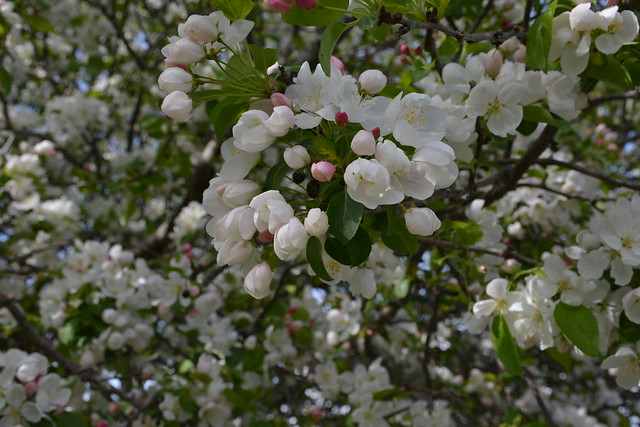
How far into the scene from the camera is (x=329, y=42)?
112 centimetres

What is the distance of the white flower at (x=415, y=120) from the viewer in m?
1.06

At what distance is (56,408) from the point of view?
1948 millimetres

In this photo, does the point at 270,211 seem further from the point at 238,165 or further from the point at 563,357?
the point at 563,357

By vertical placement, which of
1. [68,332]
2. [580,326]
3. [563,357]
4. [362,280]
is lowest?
[68,332]

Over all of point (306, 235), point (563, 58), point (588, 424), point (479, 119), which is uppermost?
point (563, 58)

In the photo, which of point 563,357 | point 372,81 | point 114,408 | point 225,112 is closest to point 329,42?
point 372,81

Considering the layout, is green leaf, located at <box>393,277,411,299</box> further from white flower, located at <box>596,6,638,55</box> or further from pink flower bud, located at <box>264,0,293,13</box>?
pink flower bud, located at <box>264,0,293,13</box>

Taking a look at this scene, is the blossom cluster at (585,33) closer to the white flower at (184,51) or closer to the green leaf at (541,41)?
the green leaf at (541,41)

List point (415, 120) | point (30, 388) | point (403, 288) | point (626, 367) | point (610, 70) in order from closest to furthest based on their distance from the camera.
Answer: point (415, 120)
point (610, 70)
point (626, 367)
point (30, 388)
point (403, 288)

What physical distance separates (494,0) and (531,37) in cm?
133

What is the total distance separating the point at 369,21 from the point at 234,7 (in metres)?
0.29

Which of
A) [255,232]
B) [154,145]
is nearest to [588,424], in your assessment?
[255,232]

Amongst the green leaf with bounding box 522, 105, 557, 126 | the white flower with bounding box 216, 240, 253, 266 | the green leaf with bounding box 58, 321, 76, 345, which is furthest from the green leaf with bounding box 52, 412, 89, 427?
the green leaf with bounding box 522, 105, 557, 126

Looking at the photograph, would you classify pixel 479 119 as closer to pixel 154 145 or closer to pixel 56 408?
pixel 56 408
